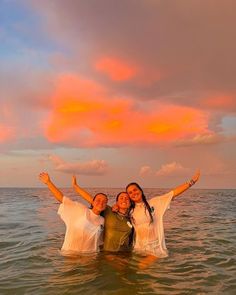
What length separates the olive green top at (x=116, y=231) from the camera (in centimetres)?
1077

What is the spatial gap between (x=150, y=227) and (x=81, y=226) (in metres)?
2.08

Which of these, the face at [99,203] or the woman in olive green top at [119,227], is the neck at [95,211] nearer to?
the face at [99,203]

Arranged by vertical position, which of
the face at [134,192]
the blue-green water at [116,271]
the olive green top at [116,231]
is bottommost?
the blue-green water at [116,271]

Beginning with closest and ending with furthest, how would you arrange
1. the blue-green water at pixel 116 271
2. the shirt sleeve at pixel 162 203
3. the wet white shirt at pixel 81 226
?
the blue-green water at pixel 116 271, the wet white shirt at pixel 81 226, the shirt sleeve at pixel 162 203

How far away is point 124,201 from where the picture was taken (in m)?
10.8

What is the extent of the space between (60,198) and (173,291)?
169 inches

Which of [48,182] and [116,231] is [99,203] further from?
[48,182]

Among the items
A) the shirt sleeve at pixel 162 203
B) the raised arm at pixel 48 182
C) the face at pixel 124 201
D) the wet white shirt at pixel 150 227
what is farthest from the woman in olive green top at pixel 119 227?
the raised arm at pixel 48 182

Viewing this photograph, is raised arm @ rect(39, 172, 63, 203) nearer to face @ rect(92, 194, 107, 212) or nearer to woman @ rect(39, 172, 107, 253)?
woman @ rect(39, 172, 107, 253)

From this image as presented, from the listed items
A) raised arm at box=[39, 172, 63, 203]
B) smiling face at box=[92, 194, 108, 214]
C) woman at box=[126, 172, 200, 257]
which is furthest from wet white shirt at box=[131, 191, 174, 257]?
raised arm at box=[39, 172, 63, 203]

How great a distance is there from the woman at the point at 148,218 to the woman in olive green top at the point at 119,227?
0.20 metres

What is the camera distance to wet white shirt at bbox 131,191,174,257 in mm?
10883

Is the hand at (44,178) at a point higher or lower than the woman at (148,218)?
higher

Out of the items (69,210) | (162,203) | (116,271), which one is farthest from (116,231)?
(162,203)
